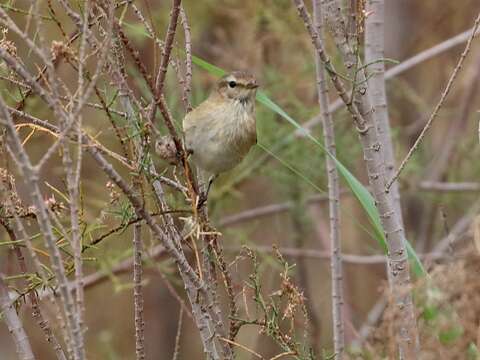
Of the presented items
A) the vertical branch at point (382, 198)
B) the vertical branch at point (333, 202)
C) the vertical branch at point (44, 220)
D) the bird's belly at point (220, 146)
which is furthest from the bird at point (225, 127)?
the vertical branch at point (44, 220)

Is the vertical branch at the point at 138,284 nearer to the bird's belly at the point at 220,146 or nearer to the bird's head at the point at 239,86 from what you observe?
the bird's belly at the point at 220,146

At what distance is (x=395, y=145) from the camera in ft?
16.1

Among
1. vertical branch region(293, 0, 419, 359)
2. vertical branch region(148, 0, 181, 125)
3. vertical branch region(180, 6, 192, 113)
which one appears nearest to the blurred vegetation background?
vertical branch region(180, 6, 192, 113)

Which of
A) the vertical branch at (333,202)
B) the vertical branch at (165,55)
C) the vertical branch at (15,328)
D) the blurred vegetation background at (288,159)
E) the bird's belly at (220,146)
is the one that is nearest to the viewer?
the vertical branch at (165,55)

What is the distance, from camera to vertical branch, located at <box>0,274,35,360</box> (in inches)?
87.7

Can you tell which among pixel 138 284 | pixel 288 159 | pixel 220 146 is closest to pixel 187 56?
pixel 138 284

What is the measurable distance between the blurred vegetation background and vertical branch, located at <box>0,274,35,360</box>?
5.19 ft

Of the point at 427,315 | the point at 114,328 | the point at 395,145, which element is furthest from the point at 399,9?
the point at 427,315

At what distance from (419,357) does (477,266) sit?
24 cm

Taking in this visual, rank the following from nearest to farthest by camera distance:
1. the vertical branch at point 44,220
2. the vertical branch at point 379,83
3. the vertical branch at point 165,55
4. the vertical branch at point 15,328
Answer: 1. the vertical branch at point 44,220
2. the vertical branch at point 165,55
3. the vertical branch at point 15,328
4. the vertical branch at point 379,83

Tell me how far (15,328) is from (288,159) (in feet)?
9.76

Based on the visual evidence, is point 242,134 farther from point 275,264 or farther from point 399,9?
point 399,9

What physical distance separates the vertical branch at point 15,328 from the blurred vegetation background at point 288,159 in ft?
5.19

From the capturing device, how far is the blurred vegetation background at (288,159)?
199 inches
